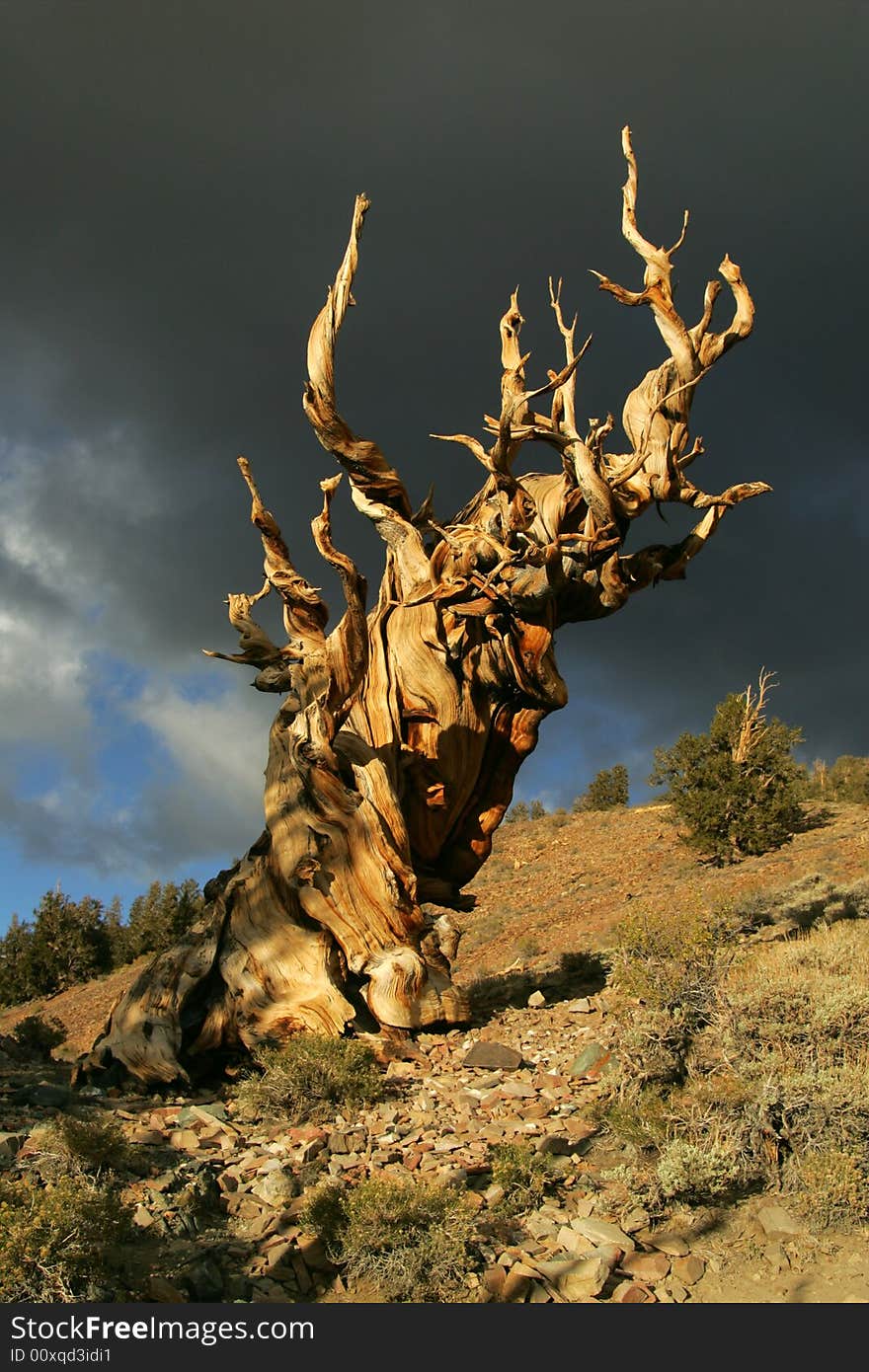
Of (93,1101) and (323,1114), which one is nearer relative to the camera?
(323,1114)

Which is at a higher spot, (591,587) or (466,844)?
(591,587)

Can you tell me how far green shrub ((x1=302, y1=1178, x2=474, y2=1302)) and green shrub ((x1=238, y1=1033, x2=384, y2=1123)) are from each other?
1.96 metres

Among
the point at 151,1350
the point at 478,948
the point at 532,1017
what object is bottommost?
the point at 151,1350

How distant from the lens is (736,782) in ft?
67.5

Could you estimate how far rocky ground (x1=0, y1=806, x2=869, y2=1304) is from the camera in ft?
13.5

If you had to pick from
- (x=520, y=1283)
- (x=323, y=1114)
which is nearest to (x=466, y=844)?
(x=323, y=1114)

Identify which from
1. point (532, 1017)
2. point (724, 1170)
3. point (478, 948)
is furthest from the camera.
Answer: point (478, 948)

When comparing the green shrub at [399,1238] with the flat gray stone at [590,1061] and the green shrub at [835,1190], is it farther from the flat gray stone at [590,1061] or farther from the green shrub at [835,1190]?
the flat gray stone at [590,1061]

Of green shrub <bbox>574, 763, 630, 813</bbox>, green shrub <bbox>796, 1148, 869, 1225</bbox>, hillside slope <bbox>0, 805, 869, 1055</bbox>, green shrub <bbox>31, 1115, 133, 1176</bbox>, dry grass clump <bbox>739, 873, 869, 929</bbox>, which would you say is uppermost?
green shrub <bbox>574, 763, 630, 813</bbox>

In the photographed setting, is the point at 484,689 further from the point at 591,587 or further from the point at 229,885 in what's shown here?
the point at 229,885

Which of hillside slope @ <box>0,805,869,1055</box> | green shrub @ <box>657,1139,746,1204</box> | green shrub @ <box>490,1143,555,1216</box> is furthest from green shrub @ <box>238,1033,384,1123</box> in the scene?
hillside slope @ <box>0,805,869,1055</box>

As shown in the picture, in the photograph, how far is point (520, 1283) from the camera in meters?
4.04

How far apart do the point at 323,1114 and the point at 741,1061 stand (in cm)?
271

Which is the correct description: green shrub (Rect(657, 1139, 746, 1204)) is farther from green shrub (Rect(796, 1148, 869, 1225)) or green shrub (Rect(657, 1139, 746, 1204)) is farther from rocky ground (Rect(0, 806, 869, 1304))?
green shrub (Rect(796, 1148, 869, 1225))
